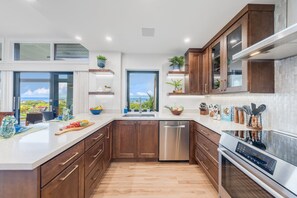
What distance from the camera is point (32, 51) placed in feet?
13.9

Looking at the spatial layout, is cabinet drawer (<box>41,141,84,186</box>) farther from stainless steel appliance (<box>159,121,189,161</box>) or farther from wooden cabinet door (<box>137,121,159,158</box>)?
stainless steel appliance (<box>159,121,189,161</box>)

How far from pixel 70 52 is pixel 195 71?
10.5 ft

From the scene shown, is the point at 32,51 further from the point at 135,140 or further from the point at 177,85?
the point at 177,85

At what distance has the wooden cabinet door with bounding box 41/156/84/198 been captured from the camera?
1.15m

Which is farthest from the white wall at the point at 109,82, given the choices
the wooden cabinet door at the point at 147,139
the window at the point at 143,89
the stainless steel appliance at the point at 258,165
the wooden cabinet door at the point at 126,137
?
the stainless steel appliance at the point at 258,165

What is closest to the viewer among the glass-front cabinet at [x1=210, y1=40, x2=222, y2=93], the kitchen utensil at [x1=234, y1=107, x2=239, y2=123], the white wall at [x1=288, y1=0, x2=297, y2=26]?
the white wall at [x1=288, y1=0, x2=297, y2=26]

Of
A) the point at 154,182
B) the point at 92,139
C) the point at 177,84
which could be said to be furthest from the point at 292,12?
the point at 154,182

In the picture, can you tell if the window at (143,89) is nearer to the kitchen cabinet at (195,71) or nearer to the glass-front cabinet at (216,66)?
the kitchen cabinet at (195,71)

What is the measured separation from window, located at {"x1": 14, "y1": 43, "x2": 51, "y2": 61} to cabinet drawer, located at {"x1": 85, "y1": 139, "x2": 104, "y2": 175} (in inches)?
122

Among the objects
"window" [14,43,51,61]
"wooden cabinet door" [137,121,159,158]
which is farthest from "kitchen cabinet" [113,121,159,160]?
"window" [14,43,51,61]

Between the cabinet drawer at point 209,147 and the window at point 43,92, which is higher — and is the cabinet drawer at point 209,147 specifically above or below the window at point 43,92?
below

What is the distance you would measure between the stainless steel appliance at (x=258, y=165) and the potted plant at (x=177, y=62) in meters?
2.29

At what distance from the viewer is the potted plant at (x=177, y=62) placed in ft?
12.2

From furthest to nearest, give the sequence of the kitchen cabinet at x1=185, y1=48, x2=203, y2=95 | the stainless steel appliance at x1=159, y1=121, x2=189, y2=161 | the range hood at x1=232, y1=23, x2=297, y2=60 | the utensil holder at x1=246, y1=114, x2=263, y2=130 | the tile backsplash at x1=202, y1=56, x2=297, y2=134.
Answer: the kitchen cabinet at x1=185, y1=48, x2=203, y2=95 < the stainless steel appliance at x1=159, y1=121, x2=189, y2=161 < the utensil holder at x1=246, y1=114, x2=263, y2=130 < the tile backsplash at x1=202, y1=56, x2=297, y2=134 < the range hood at x1=232, y1=23, x2=297, y2=60
